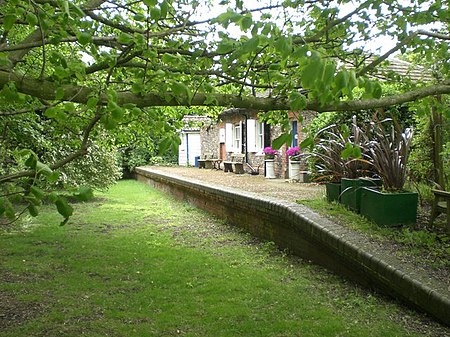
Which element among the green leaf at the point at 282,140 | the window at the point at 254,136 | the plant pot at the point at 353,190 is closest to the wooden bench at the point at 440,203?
the plant pot at the point at 353,190

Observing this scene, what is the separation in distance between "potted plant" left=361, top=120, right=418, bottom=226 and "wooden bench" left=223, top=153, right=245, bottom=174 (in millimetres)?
12431

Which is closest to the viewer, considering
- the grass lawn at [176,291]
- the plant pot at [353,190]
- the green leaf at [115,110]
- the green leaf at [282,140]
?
the green leaf at [282,140]

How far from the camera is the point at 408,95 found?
11.4ft

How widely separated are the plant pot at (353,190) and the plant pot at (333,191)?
12.3 inches

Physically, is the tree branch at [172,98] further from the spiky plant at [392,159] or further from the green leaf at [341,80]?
the spiky plant at [392,159]

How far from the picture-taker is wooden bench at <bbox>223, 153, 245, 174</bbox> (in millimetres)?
19328

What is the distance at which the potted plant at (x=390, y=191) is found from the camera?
5906mm

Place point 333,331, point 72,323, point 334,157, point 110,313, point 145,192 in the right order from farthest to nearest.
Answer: point 145,192 → point 334,157 → point 110,313 → point 72,323 → point 333,331

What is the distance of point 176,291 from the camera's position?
5324 mm

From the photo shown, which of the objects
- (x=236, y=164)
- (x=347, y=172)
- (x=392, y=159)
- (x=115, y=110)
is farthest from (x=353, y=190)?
(x=236, y=164)

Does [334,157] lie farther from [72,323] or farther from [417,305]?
[72,323]

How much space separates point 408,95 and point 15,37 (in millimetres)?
5917

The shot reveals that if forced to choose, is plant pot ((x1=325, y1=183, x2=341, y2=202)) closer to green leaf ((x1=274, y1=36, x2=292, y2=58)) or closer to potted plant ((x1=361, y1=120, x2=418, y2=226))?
potted plant ((x1=361, y1=120, x2=418, y2=226))

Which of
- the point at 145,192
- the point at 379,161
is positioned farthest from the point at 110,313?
the point at 145,192
